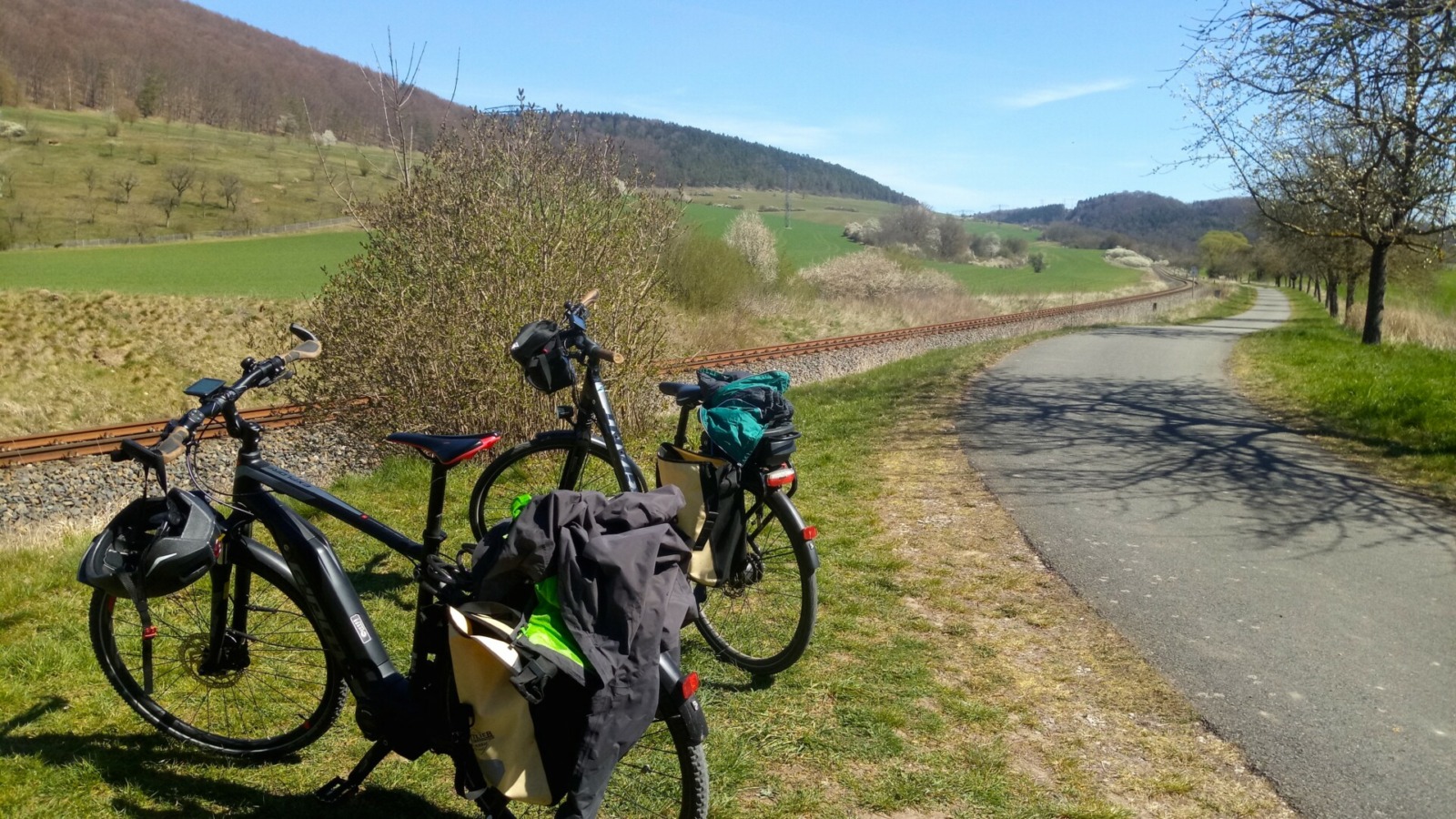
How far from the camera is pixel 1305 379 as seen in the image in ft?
45.9

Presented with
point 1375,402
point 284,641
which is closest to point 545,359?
point 284,641

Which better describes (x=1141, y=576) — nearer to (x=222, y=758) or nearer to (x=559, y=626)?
(x=559, y=626)

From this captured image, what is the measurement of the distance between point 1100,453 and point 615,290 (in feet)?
16.2

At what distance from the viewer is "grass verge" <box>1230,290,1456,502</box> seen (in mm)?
8945

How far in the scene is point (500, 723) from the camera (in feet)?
8.25

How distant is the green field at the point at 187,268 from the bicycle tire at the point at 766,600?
77.7ft

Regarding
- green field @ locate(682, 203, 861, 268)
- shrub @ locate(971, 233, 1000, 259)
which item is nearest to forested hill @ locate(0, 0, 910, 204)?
green field @ locate(682, 203, 861, 268)

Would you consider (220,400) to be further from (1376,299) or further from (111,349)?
(1376,299)

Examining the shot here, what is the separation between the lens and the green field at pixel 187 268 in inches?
1187

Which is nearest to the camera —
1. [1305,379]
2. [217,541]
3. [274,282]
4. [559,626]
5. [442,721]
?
[559,626]

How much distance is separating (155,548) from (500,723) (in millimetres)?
1231

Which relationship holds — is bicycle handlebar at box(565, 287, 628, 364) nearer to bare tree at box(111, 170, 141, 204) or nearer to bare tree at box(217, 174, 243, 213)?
bare tree at box(111, 170, 141, 204)

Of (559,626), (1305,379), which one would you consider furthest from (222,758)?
(1305,379)

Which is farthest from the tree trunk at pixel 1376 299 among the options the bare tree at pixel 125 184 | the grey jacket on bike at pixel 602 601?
the bare tree at pixel 125 184
